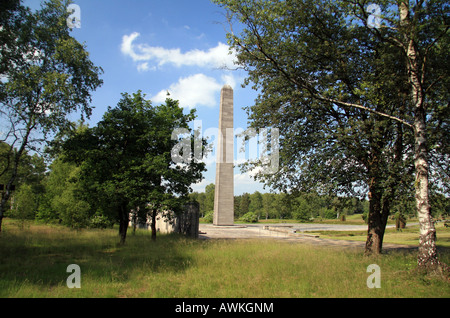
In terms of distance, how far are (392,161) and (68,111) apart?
650 inches

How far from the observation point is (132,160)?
15.1 meters

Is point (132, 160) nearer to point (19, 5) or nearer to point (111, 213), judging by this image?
point (111, 213)

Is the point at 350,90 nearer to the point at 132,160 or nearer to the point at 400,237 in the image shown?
the point at 132,160

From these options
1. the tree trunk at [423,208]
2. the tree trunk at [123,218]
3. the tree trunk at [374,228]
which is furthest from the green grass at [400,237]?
the tree trunk at [123,218]

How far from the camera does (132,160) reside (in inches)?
595

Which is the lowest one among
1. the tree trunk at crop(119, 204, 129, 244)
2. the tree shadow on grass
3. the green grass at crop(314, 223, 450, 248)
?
the green grass at crop(314, 223, 450, 248)

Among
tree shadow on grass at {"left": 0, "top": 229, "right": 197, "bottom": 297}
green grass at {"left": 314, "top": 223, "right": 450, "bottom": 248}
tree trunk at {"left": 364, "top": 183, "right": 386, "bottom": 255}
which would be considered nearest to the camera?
tree shadow on grass at {"left": 0, "top": 229, "right": 197, "bottom": 297}

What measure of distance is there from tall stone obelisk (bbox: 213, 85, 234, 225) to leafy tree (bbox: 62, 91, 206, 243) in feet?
41.5

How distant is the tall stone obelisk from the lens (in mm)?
30234

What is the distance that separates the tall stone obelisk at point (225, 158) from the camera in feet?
99.2

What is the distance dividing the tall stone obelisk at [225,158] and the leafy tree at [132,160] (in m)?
12.7

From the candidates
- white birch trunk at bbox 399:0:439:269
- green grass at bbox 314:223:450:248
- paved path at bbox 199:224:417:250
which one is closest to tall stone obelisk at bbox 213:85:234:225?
paved path at bbox 199:224:417:250

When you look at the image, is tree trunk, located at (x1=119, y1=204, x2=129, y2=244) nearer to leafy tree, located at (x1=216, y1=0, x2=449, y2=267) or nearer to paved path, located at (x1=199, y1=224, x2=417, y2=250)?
paved path, located at (x1=199, y1=224, x2=417, y2=250)

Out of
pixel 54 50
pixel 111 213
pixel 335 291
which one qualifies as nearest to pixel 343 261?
pixel 335 291
